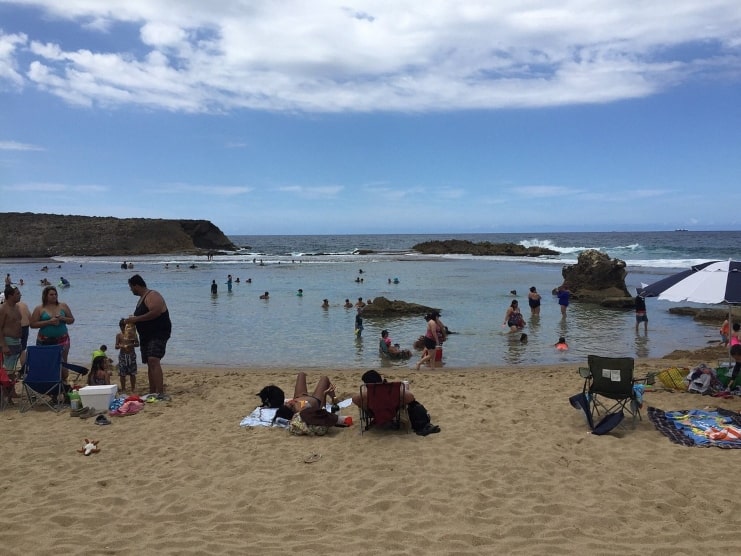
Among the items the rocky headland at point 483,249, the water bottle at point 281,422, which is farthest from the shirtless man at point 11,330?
the rocky headland at point 483,249

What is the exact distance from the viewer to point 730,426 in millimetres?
6539

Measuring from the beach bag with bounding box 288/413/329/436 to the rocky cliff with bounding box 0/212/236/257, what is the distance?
7217 cm

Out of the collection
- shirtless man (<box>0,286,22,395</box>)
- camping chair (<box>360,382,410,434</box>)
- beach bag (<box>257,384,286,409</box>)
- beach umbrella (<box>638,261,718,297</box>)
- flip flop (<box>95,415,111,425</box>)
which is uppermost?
beach umbrella (<box>638,261,718,297</box>)

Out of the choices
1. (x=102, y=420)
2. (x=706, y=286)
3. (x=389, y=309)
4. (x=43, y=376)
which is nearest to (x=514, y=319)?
(x=389, y=309)

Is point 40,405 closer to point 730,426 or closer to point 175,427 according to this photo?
point 175,427

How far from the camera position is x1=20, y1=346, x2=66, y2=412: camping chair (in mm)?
7645

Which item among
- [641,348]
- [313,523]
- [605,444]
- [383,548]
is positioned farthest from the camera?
[641,348]

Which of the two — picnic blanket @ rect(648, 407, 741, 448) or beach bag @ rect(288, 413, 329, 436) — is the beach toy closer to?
beach bag @ rect(288, 413, 329, 436)

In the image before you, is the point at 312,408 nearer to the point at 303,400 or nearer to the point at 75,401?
the point at 303,400

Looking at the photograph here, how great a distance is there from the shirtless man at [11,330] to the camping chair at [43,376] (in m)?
0.47

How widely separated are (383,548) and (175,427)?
393cm

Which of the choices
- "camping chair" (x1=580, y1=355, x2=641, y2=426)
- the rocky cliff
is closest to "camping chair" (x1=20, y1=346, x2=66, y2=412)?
"camping chair" (x1=580, y1=355, x2=641, y2=426)

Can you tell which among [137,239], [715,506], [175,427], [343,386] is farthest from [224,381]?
[137,239]

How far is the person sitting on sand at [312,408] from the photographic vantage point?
265 inches
